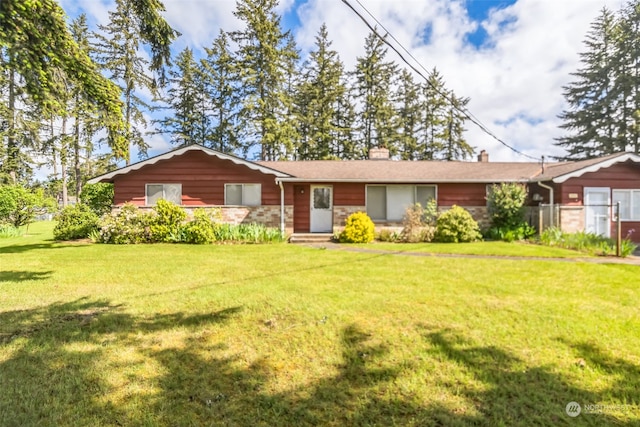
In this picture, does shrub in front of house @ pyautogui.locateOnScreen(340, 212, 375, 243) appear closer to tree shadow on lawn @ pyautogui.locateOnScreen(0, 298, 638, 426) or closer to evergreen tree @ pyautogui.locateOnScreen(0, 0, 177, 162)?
evergreen tree @ pyautogui.locateOnScreen(0, 0, 177, 162)

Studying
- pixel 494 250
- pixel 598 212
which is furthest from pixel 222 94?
pixel 598 212

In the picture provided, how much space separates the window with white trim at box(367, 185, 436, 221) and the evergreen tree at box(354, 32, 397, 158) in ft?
47.9

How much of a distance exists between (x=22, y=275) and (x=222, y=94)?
24.5 metres

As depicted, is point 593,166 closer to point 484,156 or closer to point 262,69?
point 484,156

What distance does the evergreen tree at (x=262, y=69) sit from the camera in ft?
78.6

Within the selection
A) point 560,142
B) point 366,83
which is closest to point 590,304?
point 366,83

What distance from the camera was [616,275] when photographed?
619 centimetres

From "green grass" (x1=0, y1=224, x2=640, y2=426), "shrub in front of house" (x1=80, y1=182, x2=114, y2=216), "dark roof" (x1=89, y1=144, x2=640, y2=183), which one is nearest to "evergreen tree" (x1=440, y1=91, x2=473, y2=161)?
"dark roof" (x1=89, y1=144, x2=640, y2=183)

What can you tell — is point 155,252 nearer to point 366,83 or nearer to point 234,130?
point 234,130

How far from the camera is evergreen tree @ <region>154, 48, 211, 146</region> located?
27828 millimetres

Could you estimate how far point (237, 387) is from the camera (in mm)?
2531

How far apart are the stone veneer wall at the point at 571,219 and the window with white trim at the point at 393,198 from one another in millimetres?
4815

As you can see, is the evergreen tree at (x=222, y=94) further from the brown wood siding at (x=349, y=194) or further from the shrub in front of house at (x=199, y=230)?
the shrub in front of house at (x=199, y=230)

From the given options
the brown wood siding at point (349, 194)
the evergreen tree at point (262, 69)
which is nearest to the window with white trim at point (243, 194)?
the brown wood siding at point (349, 194)
